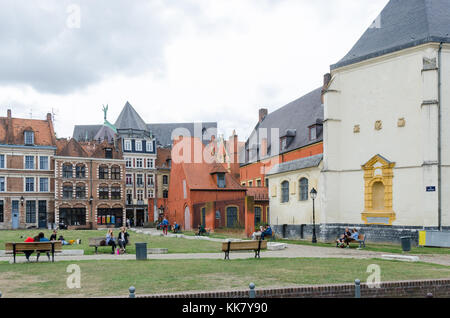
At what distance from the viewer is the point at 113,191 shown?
68.4 metres

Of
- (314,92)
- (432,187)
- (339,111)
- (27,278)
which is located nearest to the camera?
(27,278)

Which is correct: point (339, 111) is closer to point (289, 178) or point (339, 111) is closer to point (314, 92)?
point (289, 178)

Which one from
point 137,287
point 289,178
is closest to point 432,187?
point 289,178

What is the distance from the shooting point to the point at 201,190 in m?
46.5

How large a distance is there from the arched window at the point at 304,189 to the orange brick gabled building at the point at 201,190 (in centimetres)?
663

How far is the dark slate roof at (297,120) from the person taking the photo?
45.5m

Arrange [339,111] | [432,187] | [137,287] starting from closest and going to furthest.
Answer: [137,287] → [432,187] → [339,111]

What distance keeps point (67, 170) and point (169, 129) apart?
1407 inches

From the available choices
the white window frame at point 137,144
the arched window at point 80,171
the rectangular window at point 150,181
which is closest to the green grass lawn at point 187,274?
the arched window at point 80,171

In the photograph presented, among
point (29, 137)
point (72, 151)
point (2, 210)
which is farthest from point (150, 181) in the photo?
point (2, 210)

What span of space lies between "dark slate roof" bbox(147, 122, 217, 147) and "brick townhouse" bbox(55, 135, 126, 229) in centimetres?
2618

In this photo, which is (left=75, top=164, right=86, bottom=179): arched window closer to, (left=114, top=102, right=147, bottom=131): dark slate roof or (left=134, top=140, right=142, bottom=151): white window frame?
(left=134, top=140, right=142, bottom=151): white window frame

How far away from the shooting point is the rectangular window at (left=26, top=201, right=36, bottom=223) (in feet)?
205
